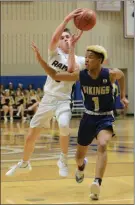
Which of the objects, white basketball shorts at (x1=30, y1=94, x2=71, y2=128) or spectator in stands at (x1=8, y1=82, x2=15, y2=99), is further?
spectator in stands at (x1=8, y1=82, x2=15, y2=99)

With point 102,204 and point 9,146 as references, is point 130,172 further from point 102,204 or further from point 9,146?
point 9,146

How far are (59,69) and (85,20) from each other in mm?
981

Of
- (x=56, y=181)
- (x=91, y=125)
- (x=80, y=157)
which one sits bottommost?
(x=56, y=181)

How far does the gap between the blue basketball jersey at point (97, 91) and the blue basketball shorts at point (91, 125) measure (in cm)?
8

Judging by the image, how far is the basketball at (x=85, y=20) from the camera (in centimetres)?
386

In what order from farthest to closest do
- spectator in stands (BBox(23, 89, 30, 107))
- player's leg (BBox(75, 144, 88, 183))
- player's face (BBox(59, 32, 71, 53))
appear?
1. spectator in stands (BBox(23, 89, 30, 107))
2. player's face (BBox(59, 32, 71, 53))
3. player's leg (BBox(75, 144, 88, 183))

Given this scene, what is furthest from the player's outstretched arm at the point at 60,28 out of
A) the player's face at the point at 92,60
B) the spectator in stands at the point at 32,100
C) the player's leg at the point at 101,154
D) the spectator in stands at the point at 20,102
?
the spectator in stands at the point at 20,102

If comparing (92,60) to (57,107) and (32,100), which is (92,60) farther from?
(32,100)

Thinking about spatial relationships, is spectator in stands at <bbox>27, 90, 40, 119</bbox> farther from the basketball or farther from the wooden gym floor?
the basketball

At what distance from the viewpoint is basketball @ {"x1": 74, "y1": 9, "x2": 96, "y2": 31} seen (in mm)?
3857

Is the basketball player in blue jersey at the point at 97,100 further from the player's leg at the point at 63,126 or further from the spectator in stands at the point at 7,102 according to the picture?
the spectator in stands at the point at 7,102

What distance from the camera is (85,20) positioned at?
3885 mm

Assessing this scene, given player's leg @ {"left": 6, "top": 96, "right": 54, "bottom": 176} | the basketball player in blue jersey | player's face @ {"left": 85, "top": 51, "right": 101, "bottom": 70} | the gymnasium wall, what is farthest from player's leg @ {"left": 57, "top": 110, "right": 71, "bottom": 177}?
the gymnasium wall

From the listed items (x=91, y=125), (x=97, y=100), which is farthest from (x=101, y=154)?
(x=97, y=100)
